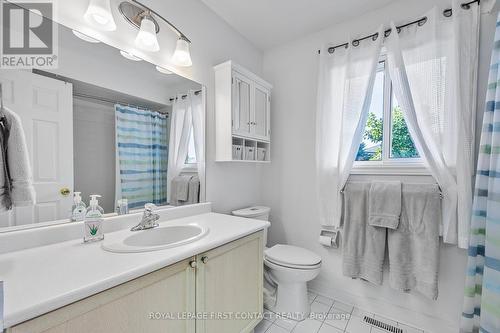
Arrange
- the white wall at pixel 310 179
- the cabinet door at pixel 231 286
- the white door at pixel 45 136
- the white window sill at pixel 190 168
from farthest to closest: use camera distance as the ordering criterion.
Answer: the white window sill at pixel 190 168 → the white wall at pixel 310 179 → the cabinet door at pixel 231 286 → the white door at pixel 45 136

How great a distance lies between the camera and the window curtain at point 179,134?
1519mm

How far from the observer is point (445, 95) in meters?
1.44

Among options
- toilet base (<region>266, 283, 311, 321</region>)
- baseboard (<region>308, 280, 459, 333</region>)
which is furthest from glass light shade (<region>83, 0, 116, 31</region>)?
baseboard (<region>308, 280, 459, 333</region>)

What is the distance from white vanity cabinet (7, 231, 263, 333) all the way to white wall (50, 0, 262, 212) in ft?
2.26

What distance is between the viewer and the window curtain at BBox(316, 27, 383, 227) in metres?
1.72

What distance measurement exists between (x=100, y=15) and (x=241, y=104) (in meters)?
1.04

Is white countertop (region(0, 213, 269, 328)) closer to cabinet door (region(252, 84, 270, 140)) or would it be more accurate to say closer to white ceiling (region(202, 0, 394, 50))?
cabinet door (region(252, 84, 270, 140))

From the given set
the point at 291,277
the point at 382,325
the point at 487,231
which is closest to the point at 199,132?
the point at 291,277

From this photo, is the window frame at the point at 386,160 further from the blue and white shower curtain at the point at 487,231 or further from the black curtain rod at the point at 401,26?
the blue and white shower curtain at the point at 487,231

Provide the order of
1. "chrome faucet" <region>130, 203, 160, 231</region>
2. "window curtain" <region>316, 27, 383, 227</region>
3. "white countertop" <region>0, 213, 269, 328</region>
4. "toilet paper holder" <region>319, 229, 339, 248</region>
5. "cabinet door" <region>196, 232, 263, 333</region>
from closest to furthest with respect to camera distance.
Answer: "white countertop" <region>0, 213, 269, 328</region> → "cabinet door" <region>196, 232, 263, 333</region> → "chrome faucet" <region>130, 203, 160, 231</region> → "window curtain" <region>316, 27, 383, 227</region> → "toilet paper holder" <region>319, 229, 339, 248</region>

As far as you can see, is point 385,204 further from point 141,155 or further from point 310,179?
point 141,155

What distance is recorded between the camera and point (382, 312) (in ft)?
5.64

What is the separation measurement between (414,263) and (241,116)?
167cm

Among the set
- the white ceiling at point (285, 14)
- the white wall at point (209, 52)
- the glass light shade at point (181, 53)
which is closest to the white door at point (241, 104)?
the white wall at point (209, 52)
